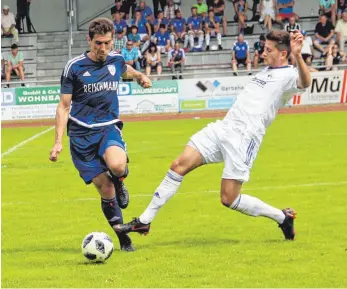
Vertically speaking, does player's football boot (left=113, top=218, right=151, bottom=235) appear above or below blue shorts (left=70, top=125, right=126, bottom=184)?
below

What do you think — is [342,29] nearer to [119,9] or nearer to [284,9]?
[284,9]

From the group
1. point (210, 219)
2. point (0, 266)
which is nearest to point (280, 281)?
point (0, 266)

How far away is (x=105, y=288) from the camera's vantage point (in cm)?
734

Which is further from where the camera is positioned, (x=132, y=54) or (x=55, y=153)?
(x=132, y=54)

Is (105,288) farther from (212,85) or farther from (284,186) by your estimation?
(212,85)

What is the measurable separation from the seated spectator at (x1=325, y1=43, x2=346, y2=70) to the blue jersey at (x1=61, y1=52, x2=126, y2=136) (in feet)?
80.6

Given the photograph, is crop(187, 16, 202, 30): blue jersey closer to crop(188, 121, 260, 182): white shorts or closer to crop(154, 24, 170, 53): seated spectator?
crop(154, 24, 170, 53): seated spectator

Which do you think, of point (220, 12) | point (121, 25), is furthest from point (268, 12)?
point (121, 25)

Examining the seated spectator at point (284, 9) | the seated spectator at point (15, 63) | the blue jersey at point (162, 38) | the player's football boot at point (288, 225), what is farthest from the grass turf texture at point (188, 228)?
the seated spectator at point (284, 9)

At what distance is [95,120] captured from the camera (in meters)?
9.22

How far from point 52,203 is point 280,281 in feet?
20.1

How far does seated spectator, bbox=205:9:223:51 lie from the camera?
118 ft

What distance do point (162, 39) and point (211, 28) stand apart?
2.31 meters

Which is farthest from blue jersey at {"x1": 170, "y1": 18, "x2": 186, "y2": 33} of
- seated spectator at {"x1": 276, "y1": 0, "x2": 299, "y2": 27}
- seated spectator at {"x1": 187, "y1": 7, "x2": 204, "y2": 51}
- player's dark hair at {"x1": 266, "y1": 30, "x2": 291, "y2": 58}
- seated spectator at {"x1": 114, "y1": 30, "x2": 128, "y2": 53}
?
player's dark hair at {"x1": 266, "y1": 30, "x2": 291, "y2": 58}
